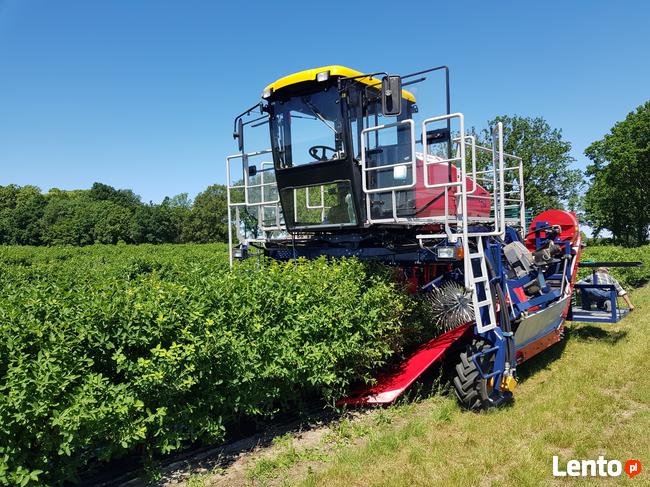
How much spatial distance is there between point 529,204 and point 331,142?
28588 millimetres

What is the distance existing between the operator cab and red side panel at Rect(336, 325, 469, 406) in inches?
70.5

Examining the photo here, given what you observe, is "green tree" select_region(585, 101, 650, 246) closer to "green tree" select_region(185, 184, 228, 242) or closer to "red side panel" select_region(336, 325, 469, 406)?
"red side panel" select_region(336, 325, 469, 406)

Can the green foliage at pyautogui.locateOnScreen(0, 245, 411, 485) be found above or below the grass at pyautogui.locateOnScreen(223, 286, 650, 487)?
above

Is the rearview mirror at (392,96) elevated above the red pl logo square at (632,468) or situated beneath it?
elevated above

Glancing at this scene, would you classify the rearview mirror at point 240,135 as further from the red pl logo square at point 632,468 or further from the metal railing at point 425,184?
the red pl logo square at point 632,468

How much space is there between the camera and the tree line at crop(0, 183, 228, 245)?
64.6 m

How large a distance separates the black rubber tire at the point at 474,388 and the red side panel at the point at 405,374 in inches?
15.6

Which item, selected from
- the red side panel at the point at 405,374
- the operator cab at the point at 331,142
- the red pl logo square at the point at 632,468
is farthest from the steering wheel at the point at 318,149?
the red pl logo square at the point at 632,468

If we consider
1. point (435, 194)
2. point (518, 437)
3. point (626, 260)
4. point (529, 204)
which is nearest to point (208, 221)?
point (529, 204)

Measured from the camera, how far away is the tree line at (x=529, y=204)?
108ft

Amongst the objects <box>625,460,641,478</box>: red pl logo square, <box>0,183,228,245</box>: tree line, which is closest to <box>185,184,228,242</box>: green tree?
<box>0,183,228,245</box>: tree line

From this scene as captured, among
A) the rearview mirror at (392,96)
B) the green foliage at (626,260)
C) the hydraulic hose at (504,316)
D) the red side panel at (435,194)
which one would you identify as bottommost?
the green foliage at (626,260)

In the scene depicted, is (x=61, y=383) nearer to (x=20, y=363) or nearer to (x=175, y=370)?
(x=20, y=363)

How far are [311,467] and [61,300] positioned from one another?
2423 millimetres
